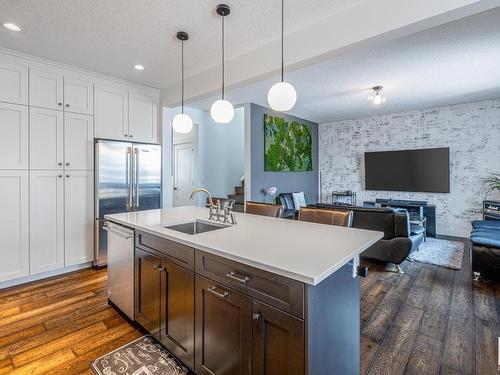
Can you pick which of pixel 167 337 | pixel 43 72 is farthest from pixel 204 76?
pixel 167 337

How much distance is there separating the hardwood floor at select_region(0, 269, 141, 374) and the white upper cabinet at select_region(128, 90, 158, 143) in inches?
85.7

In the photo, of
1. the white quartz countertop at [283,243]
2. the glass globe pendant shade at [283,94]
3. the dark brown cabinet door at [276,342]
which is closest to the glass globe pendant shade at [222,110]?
the glass globe pendant shade at [283,94]

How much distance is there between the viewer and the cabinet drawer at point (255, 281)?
115 centimetres

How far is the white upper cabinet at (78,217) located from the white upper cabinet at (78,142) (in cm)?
12

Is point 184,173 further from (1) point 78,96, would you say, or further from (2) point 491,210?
(2) point 491,210

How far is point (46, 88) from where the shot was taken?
3.23 meters

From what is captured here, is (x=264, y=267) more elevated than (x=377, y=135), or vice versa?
(x=377, y=135)

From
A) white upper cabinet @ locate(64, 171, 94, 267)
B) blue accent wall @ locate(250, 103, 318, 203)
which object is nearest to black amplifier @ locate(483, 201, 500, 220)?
blue accent wall @ locate(250, 103, 318, 203)

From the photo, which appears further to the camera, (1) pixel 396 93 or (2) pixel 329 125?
(2) pixel 329 125

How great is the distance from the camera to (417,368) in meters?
1.79

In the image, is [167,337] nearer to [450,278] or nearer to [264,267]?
[264,267]

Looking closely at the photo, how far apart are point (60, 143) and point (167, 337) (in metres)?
2.82

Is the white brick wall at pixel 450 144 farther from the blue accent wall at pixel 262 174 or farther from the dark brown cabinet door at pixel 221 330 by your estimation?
the dark brown cabinet door at pixel 221 330

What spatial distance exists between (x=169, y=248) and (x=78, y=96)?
287cm
